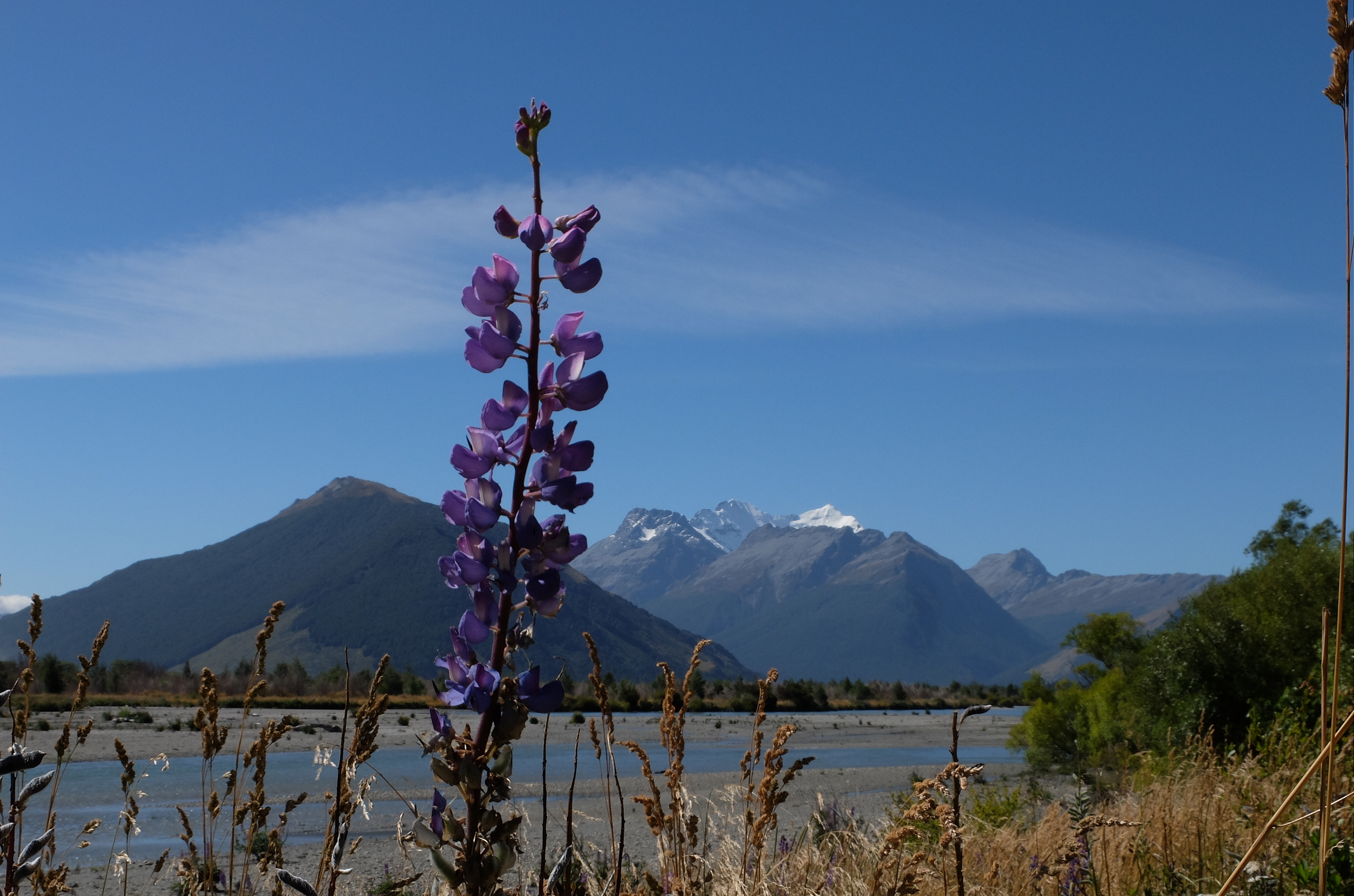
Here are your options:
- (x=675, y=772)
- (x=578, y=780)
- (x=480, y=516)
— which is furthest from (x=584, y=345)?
(x=578, y=780)

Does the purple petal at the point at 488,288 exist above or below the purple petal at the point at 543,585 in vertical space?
above

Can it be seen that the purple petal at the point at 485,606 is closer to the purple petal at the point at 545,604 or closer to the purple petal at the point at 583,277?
the purple petal at the point at 545,604

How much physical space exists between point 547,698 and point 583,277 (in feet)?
2.41

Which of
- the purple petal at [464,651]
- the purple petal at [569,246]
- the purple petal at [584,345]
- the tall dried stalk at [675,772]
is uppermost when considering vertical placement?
the purple petal at [569,246]

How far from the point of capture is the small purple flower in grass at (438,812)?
152 centimetres

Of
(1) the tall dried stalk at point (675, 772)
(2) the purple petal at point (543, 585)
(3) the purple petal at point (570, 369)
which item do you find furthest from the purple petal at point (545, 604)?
(1) the tall dried stalk at point (675, 772)

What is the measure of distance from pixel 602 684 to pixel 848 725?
75.1 meters

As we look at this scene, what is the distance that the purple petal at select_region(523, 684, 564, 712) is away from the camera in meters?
1.55

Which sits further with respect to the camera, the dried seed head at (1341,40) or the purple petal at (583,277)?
the purple petal at (583,277)

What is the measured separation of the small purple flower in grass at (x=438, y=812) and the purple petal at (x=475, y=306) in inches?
31.7

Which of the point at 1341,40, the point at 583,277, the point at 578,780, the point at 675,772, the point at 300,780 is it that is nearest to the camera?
the point at 1341,40

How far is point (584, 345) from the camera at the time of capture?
1.75m

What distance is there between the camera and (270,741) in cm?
254

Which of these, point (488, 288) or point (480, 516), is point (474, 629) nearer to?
point (480, 516)
